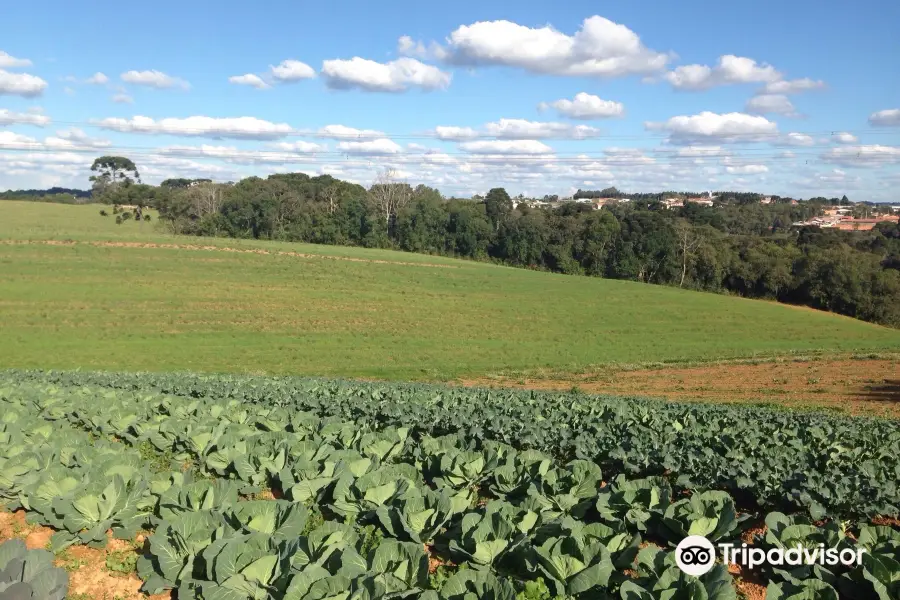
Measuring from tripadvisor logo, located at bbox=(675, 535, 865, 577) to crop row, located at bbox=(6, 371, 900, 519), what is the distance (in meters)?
1.27

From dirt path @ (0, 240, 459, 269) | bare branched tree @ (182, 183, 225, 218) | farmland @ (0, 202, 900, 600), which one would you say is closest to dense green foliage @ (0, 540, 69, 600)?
farmland @ (0, 202, 900, 600)

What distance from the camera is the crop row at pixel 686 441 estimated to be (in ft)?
26.0

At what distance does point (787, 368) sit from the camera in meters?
35.6

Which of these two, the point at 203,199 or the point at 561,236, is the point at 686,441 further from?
the point at 203,199

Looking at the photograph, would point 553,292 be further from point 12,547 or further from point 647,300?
point 12,547

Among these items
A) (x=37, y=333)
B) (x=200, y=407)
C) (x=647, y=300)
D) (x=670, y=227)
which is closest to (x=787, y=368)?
(x=647, y=300)

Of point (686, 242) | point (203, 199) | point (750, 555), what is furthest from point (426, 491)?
point (203, 199)

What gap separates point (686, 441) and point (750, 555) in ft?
12.5

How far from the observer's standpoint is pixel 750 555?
660 cm

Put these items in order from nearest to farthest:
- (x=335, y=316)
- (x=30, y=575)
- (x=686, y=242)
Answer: (x=30, y=575) → (x=335, y=316) → (x=686, y=242)

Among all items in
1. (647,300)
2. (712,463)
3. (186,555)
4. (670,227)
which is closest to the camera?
(186,555)

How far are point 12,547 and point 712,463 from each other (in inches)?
331

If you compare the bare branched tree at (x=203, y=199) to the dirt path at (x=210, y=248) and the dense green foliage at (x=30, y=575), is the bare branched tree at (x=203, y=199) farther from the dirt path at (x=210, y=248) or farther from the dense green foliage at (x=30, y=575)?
the dense green foliage at (x=30, y=575)

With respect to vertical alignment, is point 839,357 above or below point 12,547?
below
